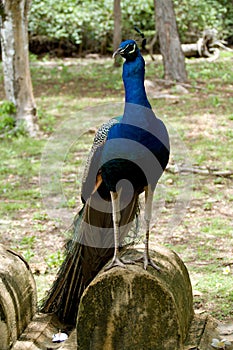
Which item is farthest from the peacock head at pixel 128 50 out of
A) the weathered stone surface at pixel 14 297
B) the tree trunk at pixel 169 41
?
the tree trunk at pixel 169 41

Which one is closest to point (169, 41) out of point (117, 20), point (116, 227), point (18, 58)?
point (117, 20)

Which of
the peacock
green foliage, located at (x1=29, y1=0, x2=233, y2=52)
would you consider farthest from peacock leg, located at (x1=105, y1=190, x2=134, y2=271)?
green foliage, located at (x1=29, y1=0, x2=233, y2=52)

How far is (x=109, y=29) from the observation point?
20.6 meters

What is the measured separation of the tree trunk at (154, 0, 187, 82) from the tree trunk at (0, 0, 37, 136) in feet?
14.1

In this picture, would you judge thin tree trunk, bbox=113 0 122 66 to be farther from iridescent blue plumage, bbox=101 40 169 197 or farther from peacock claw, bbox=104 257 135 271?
peacock claw, bbox=104 257 135 271

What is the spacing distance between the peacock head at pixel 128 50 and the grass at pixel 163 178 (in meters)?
2.18

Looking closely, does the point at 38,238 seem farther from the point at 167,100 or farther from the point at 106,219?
the point at 167,100

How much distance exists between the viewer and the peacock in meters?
3.68

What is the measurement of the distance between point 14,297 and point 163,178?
4.44 m

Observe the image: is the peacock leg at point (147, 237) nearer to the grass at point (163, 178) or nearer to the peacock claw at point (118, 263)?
the peacock claw at point (118, 263)

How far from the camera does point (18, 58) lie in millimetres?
10172

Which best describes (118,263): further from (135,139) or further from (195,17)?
(195,17)

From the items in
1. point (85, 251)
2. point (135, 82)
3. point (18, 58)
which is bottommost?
point (85, 251)

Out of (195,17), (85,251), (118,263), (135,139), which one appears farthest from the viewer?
(195,17)
